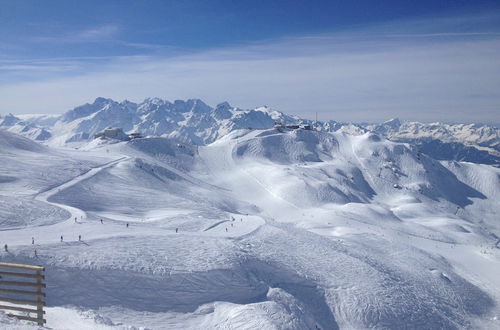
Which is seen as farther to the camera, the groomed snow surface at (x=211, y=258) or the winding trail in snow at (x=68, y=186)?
the winding trail in snow at (x=68, y=186)

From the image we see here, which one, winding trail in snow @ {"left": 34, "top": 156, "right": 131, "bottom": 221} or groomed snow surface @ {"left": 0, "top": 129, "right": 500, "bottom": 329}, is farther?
winding trail in snow @ {"left": 34, "top": 156, "right": 131, "bottom": 221}

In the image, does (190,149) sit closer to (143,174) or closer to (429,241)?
(143,174)

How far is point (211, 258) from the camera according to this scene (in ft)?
120

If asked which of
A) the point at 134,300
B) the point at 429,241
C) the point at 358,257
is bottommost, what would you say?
the point at 429,241

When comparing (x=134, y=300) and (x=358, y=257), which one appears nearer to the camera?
(x=134, y=300)

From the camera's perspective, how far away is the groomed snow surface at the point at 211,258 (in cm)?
2883

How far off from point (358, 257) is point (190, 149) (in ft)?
381

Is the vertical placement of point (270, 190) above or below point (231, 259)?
below

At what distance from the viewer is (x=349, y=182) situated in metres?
150

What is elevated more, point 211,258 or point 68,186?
point 68,186

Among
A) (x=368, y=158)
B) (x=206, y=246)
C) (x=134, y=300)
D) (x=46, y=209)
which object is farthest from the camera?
(x=368, y=158)

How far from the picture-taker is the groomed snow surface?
28.8 metres

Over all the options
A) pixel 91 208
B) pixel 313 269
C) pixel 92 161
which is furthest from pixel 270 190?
pixel 313 269

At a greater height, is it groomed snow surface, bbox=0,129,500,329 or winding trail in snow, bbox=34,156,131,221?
winding trail in snow, bbox=34,156,131,221
